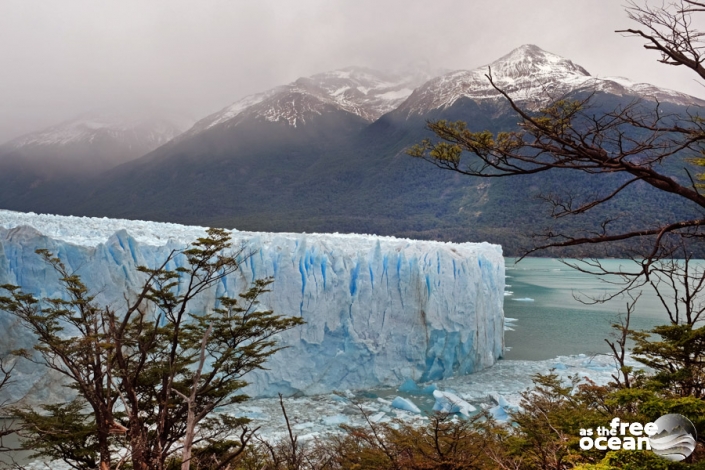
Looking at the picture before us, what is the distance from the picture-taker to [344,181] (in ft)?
213

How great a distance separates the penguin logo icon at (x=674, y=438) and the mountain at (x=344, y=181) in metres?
27.5

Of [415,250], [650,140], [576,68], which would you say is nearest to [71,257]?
[415,250]

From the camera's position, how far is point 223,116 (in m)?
105

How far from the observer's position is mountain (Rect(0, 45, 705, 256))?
147ft

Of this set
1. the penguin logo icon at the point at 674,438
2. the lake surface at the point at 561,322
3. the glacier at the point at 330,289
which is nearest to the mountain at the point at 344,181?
the lake surface at the point at 561,322

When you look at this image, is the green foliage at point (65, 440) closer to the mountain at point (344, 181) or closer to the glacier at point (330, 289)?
the glacier at point (330, 289)

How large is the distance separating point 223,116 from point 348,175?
5316cm

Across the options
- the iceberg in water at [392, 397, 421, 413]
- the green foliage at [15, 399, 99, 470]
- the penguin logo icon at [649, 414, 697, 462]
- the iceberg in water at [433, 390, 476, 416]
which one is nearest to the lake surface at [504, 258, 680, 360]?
the iceberg in water at [433, 390, 476, 416]

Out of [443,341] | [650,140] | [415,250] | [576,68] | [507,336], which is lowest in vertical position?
[507,336]

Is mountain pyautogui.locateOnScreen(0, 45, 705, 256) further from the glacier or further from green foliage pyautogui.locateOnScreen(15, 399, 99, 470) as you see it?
green foliage pyautogui.locateOnScreen(15, 399, 99, 470)

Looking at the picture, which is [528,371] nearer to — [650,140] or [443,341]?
[443,341]

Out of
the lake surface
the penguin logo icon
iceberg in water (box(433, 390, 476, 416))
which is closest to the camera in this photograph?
the penguin logo icon

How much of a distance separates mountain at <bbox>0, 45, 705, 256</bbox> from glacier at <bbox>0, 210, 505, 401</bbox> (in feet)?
57.1

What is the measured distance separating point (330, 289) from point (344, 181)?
53.4m
